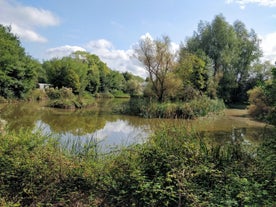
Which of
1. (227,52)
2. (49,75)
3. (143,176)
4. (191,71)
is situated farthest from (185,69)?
(49,75)

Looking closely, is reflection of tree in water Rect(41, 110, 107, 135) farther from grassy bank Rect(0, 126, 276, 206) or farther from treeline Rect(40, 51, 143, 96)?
treeline Rect(40, 51, 143, 96)

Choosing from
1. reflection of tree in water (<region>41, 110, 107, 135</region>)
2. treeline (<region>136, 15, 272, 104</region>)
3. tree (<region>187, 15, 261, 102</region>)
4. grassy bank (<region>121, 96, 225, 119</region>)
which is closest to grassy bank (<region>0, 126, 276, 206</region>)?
reflection of tree in water (<region>41, 110, 107, 135</region>)

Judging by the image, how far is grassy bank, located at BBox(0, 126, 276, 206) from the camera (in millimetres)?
2871

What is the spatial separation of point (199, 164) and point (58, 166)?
187cm

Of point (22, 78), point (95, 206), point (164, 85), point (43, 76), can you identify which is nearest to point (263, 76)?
point (164, 85)

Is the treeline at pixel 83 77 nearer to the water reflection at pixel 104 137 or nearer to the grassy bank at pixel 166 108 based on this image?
the grassy bank at pixel 166 108

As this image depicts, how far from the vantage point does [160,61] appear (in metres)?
19.9

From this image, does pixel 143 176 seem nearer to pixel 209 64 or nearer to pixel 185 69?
pixel 185 69

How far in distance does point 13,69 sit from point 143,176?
25993 millimetres

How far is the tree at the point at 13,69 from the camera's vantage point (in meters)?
24.2

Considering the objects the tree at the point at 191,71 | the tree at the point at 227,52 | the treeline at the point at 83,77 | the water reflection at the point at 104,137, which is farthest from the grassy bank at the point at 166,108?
the treeline at the point at 83,77

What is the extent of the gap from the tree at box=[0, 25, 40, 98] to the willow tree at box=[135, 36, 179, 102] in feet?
42.2

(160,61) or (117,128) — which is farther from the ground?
(160,61)

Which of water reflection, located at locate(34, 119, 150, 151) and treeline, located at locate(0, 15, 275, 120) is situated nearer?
water reflection, located at locate(34, 119, 150, 151)
